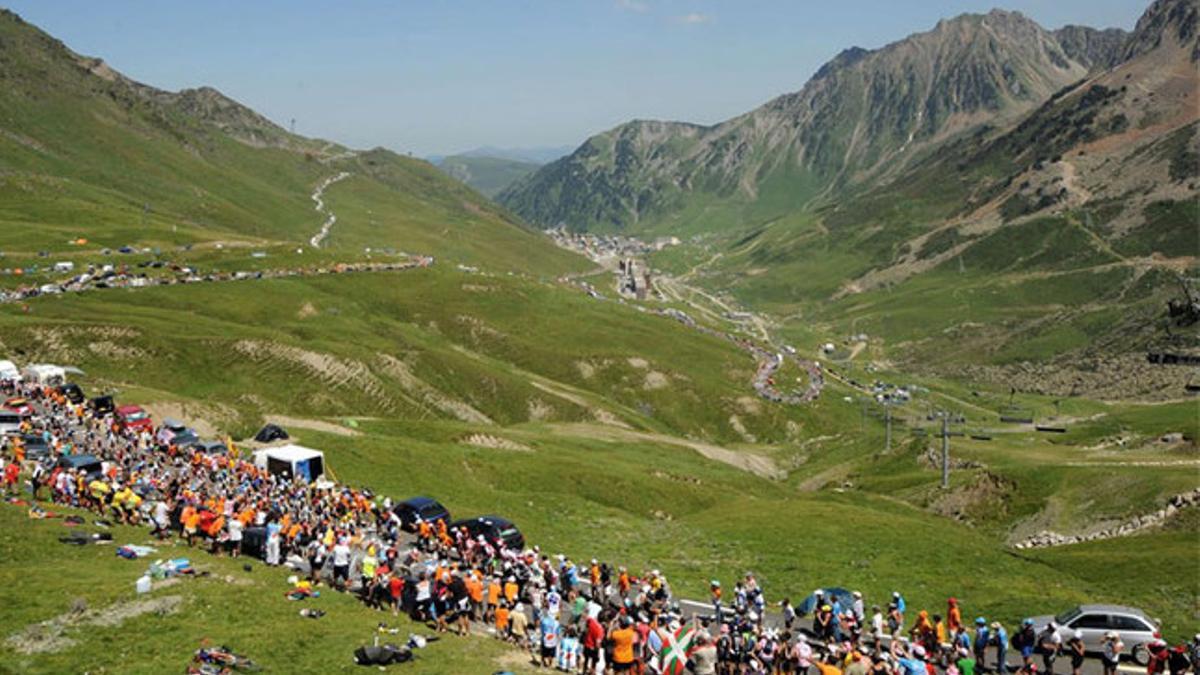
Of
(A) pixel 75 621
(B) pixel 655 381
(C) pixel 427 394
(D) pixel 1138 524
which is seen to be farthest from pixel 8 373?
(B) pixel 655 381

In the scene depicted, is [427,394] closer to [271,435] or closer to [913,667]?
[271,435]

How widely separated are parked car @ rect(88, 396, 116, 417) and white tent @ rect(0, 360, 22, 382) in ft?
37.4

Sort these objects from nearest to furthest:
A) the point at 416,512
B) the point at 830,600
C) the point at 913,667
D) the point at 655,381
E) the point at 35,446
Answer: the point at 913,667 < the point at 830,600 < the point at 416,512 < the point at 35,446 < the point at 655,381

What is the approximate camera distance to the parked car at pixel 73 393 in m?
78.0

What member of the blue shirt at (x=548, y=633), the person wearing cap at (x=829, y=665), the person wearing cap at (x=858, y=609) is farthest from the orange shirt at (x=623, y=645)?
the person wearing cap at (x=858, y=609)

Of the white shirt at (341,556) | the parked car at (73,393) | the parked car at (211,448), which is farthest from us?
the parked car at (73,393)

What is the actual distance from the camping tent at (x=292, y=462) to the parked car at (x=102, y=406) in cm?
1603

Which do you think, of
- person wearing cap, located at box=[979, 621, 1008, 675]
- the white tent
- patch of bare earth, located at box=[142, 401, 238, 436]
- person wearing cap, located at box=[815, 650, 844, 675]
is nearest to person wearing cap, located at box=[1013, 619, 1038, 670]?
person wearing cap, located at box=[979, 621, 1008, 675]

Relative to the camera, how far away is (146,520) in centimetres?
4906

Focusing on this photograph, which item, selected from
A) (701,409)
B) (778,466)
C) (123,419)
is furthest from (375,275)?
(123,419)

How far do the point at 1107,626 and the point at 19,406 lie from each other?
244ft

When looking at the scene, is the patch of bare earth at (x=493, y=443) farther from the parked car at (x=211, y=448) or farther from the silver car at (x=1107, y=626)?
the silver car at (x=1107, y=626)

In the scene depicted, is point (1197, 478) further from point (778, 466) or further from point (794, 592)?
point (778, 466)

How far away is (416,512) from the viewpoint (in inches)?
2238
